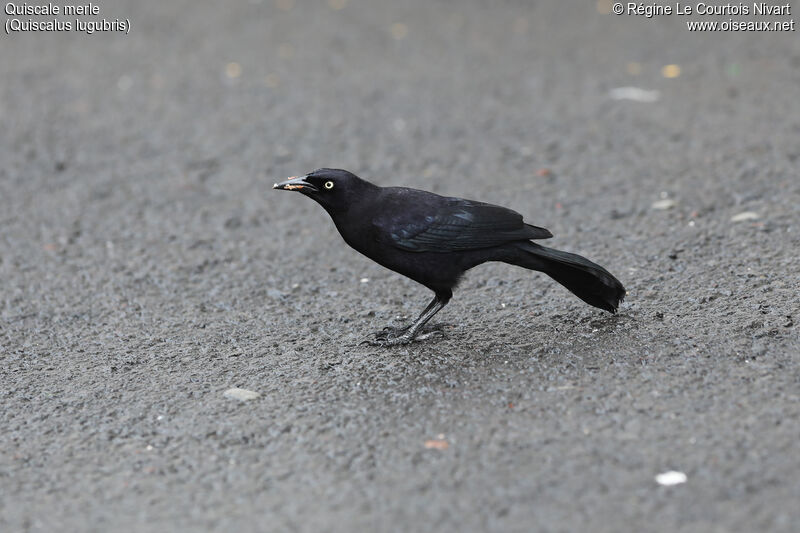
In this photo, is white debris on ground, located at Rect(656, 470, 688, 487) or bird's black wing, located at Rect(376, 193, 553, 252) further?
bird's black wing, located at Rect(376, 193, 553, 252)

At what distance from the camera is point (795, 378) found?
377 centimetres

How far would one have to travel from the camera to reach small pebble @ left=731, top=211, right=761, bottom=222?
5.60m

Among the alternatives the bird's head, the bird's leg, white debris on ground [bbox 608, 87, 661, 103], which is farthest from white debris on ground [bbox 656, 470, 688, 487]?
white debris on ground [bbox 608, 87, 661, 103]

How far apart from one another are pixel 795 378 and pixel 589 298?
105cm

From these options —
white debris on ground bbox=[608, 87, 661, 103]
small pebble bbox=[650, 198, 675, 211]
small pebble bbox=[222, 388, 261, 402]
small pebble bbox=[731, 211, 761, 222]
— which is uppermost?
white debris on ground bbox=[608, 87, 661, 103]

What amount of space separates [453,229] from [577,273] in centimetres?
62

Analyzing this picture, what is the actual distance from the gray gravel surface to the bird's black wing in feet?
1.60

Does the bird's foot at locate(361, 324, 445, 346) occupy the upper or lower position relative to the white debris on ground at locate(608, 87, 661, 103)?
lower

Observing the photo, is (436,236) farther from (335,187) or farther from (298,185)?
(298,185)

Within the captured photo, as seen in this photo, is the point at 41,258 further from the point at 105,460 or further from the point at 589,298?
the point at 589,298

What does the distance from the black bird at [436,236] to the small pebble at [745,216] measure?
1.51m

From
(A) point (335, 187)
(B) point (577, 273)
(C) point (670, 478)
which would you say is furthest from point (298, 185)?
(C) point (670, 478)

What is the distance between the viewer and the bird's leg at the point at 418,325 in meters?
4.54

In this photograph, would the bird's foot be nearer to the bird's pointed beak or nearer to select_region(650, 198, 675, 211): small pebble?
the bird's pointed beak
